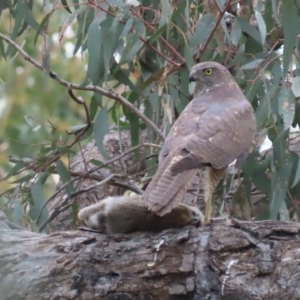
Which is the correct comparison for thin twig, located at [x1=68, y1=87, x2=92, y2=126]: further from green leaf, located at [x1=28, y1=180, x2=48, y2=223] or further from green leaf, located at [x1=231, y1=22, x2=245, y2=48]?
green leaf, located at [x1=231, y1=22, x2=245, y2=48]

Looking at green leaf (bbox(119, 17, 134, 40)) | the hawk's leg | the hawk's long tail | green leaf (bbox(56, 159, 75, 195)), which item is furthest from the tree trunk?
green leaf (bbox(56, 159, 75, 195))

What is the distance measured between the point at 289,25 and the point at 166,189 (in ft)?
4.13

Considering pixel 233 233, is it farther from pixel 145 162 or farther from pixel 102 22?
pixel 145 162

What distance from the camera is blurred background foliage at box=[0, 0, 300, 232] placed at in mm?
3646

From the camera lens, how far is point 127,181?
4078mm

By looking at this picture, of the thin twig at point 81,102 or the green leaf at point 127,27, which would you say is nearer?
the green leaf at point 127,27

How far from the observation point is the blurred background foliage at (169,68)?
3.65m

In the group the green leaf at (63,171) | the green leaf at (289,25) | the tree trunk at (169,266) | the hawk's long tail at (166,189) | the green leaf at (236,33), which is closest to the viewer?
the tree trunk at (169,266)

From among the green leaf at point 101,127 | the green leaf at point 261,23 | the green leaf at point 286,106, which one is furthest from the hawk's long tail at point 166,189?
the green leaf at point 101,127

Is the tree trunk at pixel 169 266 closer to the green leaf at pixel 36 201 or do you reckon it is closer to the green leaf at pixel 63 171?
the green leaf at pixel 36 201

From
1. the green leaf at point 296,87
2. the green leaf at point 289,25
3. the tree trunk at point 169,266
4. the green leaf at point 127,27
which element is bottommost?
the tree trunk at point 169,266

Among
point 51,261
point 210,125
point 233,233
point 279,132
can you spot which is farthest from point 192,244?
point 279,132

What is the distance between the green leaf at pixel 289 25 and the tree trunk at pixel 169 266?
46.6 inches

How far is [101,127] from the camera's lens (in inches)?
160
